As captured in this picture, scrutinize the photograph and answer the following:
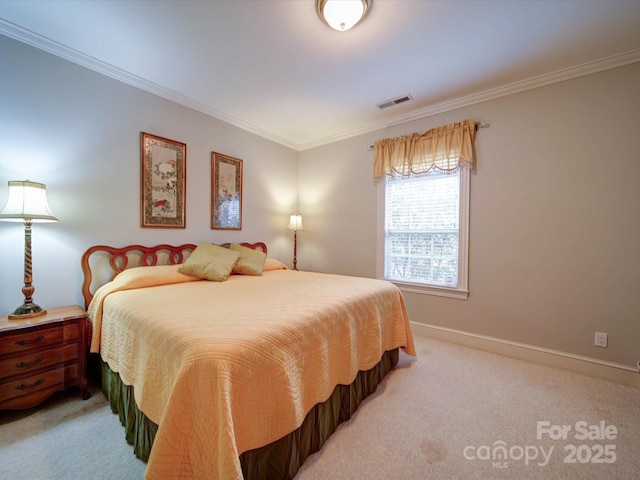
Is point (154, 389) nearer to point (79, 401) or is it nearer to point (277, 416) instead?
point (277, 416)

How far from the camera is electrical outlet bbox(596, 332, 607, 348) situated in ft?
7.38

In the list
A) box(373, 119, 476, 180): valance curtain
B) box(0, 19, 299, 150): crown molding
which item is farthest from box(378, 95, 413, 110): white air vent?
box(0, 19, 299, 150): crown molding

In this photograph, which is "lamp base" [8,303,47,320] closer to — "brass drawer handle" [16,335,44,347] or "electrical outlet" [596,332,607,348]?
"brass drawer handle" [16,335,44,347]

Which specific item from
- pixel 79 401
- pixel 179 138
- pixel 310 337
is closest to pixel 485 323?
pixel 310 337

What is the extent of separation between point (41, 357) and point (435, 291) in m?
3.51

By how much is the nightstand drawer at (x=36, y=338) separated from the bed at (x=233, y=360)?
0.47 ft

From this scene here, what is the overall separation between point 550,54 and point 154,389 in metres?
3.61

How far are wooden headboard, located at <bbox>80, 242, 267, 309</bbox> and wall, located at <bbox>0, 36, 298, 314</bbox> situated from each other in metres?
0.07

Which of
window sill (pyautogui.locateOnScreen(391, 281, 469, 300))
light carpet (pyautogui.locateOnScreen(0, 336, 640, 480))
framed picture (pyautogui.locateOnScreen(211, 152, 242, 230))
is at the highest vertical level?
framed picture (pyautogui.locateOnScreen(211, 152, 242, 230))

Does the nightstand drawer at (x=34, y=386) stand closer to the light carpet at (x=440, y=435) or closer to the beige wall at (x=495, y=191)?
the light carpet at (x=440, y=435)

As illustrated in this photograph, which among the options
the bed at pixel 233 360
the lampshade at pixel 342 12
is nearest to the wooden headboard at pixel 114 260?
the bed at pixel 233 360

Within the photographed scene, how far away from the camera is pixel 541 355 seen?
2.50 metres

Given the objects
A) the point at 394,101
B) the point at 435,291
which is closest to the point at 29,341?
the point at 435,291

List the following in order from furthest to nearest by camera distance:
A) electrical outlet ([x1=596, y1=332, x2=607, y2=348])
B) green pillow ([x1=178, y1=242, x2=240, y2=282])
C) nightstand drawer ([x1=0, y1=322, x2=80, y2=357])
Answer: green pillow ([x1=178, y1=242, x2=240, y2=282])
electrical outlet ([x1=596, y1=332, x2=607, y2=348])
nightstand drawer ([x1=0, y1=322, x2=80, y2=357])
